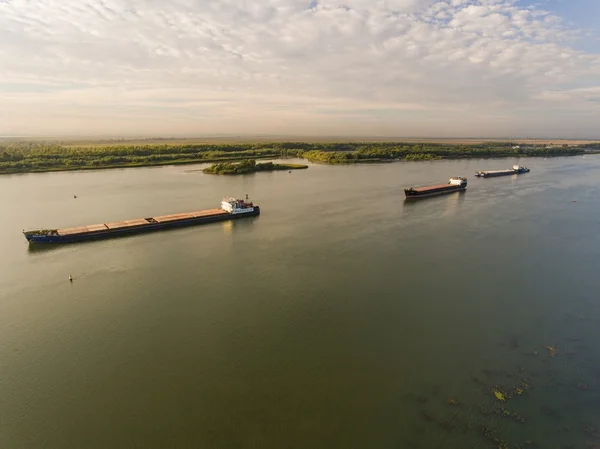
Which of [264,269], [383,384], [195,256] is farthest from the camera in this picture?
[195,256]

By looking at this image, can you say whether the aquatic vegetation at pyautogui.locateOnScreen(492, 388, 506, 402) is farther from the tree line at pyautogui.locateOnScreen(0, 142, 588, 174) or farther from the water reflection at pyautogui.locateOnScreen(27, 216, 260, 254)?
the tree line at pyautogui.locateOnScreen(0, 142, 588, 174)

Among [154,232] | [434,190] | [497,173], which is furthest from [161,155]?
[497,173]

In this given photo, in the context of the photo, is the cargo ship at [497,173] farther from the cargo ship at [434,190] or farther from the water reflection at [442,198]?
the water reflection at [442,198]

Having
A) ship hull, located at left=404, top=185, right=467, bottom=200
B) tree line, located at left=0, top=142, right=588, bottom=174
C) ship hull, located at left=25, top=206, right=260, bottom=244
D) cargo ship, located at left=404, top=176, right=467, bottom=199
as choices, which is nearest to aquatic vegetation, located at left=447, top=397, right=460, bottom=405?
ship hull, located at left=25, top=206, right=260, bottom=244

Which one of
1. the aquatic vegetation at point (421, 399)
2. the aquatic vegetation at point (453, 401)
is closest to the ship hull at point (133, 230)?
the aquatic vegetation at point (421, 399)

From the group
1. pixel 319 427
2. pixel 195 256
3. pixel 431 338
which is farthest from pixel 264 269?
pixel 319 427

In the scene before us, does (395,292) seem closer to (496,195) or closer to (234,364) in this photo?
(234,364)
